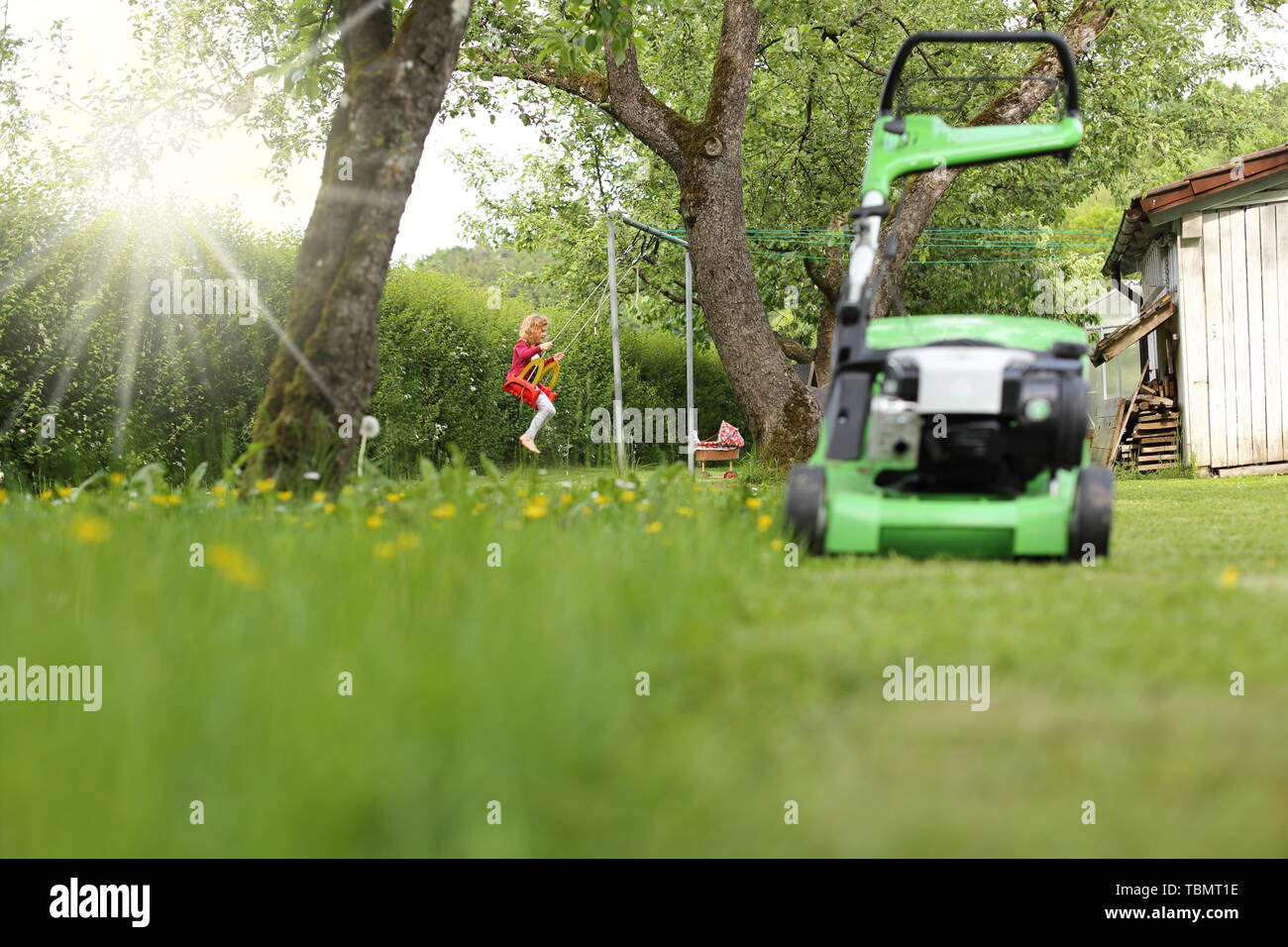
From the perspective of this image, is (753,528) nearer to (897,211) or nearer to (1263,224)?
(897,211)

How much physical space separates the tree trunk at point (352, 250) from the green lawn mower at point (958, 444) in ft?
6.92

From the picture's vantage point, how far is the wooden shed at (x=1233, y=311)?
41.6 feet

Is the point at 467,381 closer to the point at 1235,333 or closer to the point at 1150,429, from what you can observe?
the point at 1150,429

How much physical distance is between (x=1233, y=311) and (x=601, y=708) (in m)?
12.7

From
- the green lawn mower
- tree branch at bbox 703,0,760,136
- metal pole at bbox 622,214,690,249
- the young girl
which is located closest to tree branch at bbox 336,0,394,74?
the green lawn mower

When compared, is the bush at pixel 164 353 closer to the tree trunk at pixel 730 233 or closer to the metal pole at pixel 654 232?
the tree trunk at pixel 730 233

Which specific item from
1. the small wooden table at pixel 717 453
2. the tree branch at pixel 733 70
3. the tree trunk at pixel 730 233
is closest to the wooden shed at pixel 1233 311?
the tree branch at pixel 733 70

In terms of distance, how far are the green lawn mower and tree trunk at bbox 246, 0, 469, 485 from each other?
211cm

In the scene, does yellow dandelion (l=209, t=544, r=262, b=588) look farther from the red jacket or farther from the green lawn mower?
the red jacket

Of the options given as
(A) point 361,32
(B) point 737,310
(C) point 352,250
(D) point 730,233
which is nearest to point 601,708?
(C) point 352,250

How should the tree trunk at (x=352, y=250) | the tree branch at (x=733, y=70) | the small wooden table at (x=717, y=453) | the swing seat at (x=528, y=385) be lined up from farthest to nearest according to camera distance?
the small wooden table at (x=717, y=453) < the swing seat at (x=528, y=385) < the tree branch at (x=733, y=70) < the tree trunk at (x=352, y=250)

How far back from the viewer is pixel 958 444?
14.0ft

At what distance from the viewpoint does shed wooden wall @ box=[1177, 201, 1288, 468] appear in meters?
12.7
